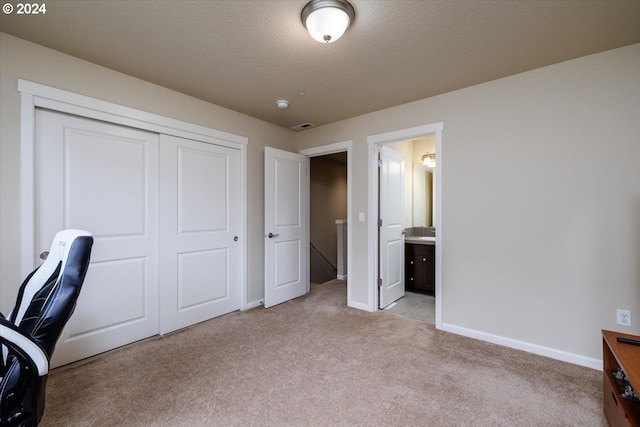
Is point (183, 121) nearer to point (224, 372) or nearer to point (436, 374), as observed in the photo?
point (224, 372)

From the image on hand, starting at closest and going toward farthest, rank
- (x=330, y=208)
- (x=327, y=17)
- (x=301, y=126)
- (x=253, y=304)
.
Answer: (x=327, y=17) → (x=253, y=304) → (x=301, y=126) → (x=330, y=208)

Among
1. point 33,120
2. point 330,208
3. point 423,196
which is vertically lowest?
point 330,208

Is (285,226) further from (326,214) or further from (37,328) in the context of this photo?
(37,328)

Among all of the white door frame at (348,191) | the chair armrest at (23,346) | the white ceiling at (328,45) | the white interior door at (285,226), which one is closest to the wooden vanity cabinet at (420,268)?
the white door frame at (348,191)

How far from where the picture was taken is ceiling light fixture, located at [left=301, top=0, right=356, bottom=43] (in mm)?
1587

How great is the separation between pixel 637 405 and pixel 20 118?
3959mm

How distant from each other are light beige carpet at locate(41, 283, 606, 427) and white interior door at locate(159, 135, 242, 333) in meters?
0.37

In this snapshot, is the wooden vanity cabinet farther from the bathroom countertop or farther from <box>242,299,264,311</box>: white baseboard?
<box>242,299,264,311</box>: white baseboard

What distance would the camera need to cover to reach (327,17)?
1.62 meters

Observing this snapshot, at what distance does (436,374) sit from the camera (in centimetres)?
205

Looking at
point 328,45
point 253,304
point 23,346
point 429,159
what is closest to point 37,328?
point 23,346

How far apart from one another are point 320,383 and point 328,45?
7.81 ft

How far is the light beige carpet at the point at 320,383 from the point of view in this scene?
5.35 feet

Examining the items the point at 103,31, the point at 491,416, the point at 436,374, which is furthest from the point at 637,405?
the point at 103,31
